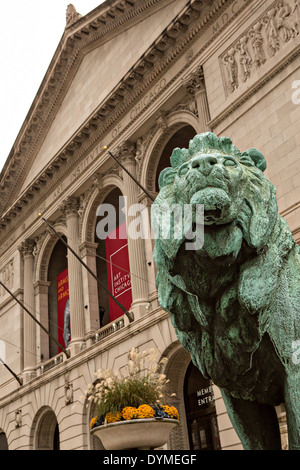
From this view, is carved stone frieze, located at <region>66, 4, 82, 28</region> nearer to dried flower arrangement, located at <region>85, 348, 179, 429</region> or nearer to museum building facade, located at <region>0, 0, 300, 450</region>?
museum building facade, located at <region>0, 0, 300, 450</region>

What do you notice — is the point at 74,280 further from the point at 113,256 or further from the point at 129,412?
the point at 129,412

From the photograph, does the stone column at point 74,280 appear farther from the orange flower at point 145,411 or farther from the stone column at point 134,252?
the orange flower at point 145,411

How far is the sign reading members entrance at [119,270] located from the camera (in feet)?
73.6

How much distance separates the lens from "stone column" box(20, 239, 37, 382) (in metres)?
27.8

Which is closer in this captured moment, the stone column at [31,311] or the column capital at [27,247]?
the stone column at [31,311]

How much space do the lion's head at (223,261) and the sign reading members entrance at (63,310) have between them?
2386 cm

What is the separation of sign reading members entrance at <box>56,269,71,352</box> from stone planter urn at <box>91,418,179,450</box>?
20067 mm

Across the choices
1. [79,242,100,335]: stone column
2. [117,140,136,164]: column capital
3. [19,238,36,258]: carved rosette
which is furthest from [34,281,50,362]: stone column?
[117,140,136,164]: column capital

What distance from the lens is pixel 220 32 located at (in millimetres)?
18812

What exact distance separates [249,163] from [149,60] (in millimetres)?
19937

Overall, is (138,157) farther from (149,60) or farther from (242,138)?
(242,138)

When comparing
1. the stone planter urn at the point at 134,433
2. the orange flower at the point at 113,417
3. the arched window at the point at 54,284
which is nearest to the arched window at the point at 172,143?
the arched window at the point at 54,284

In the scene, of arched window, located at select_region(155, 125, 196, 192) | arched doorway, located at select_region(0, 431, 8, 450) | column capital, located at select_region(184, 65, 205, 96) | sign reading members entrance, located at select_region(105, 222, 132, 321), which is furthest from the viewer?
arched doorway, located at select_region(0, 431, 8, 450)

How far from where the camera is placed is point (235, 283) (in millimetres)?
2490
